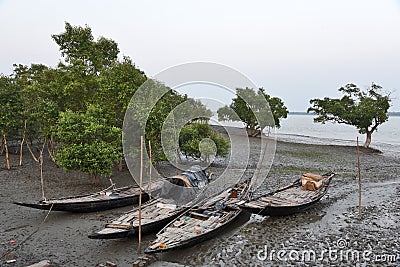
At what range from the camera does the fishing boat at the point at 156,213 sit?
375 inches

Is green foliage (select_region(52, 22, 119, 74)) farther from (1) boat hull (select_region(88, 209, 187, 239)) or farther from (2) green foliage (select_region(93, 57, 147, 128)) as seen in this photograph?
(1) boat hull (select_region(88, 209, 187, 239))

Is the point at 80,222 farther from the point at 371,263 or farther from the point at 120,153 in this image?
the point at 371,263

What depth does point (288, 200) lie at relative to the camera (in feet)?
43.0

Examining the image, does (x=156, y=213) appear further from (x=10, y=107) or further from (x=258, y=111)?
(x=258, y=111)

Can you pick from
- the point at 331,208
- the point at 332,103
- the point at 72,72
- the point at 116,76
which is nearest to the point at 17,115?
the point at 72,72

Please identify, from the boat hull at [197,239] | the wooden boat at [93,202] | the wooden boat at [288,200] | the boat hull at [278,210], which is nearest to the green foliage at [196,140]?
the wooden boat at [93,202]

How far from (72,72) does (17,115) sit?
4766 mm

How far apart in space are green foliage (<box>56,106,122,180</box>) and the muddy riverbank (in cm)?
147

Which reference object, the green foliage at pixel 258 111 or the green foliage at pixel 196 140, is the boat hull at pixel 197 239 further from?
the green foliage at pixel 258 111

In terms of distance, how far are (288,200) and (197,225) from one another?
179 inches

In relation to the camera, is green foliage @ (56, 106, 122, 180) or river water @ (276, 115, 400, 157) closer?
green foliage @ (56, 106, 122, 180)

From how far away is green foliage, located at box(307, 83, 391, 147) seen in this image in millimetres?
34406

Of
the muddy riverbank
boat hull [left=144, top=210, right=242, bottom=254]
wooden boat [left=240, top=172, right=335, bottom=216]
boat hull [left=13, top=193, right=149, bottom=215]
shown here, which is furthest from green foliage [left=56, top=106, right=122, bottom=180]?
wooden boat [left=240, top=172, right=335, bottom=216]

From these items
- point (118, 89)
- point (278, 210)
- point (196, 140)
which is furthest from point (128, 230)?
point (196, 140)
